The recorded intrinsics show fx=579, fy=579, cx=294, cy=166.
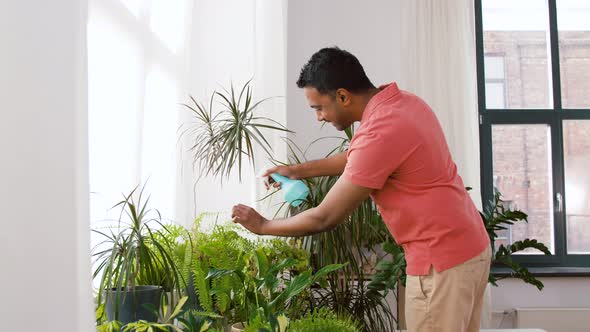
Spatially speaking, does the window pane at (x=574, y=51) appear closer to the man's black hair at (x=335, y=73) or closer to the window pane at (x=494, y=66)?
the window pane at (x=494, y=66)

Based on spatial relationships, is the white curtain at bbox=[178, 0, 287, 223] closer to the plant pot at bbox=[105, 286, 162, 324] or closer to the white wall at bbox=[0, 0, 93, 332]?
the plant pot at bbox=[105, 286, 162, 324]

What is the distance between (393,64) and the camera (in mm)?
4309

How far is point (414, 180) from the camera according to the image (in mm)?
1747

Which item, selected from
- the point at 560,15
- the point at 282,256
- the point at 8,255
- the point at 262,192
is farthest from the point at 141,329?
the point at 560,15

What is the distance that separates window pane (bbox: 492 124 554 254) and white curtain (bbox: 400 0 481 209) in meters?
0.46

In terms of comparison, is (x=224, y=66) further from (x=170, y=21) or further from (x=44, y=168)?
(x=44, y=168)

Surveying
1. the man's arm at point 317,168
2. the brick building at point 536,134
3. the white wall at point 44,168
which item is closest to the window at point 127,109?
the man's arm at point 317,168

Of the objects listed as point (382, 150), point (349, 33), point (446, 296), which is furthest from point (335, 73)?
point (349, 33)

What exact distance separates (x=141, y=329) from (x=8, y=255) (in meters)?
0.77

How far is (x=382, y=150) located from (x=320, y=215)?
0.28 m

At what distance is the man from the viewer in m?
1.71

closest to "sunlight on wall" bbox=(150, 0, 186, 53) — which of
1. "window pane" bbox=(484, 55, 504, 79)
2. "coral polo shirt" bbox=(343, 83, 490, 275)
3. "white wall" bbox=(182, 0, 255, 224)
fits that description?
"white wall" bbox=(182, 0, 255, 224)

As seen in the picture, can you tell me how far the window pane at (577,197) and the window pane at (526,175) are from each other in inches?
5.8

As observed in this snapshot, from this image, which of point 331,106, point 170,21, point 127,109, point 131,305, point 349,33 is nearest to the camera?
point 131,305
